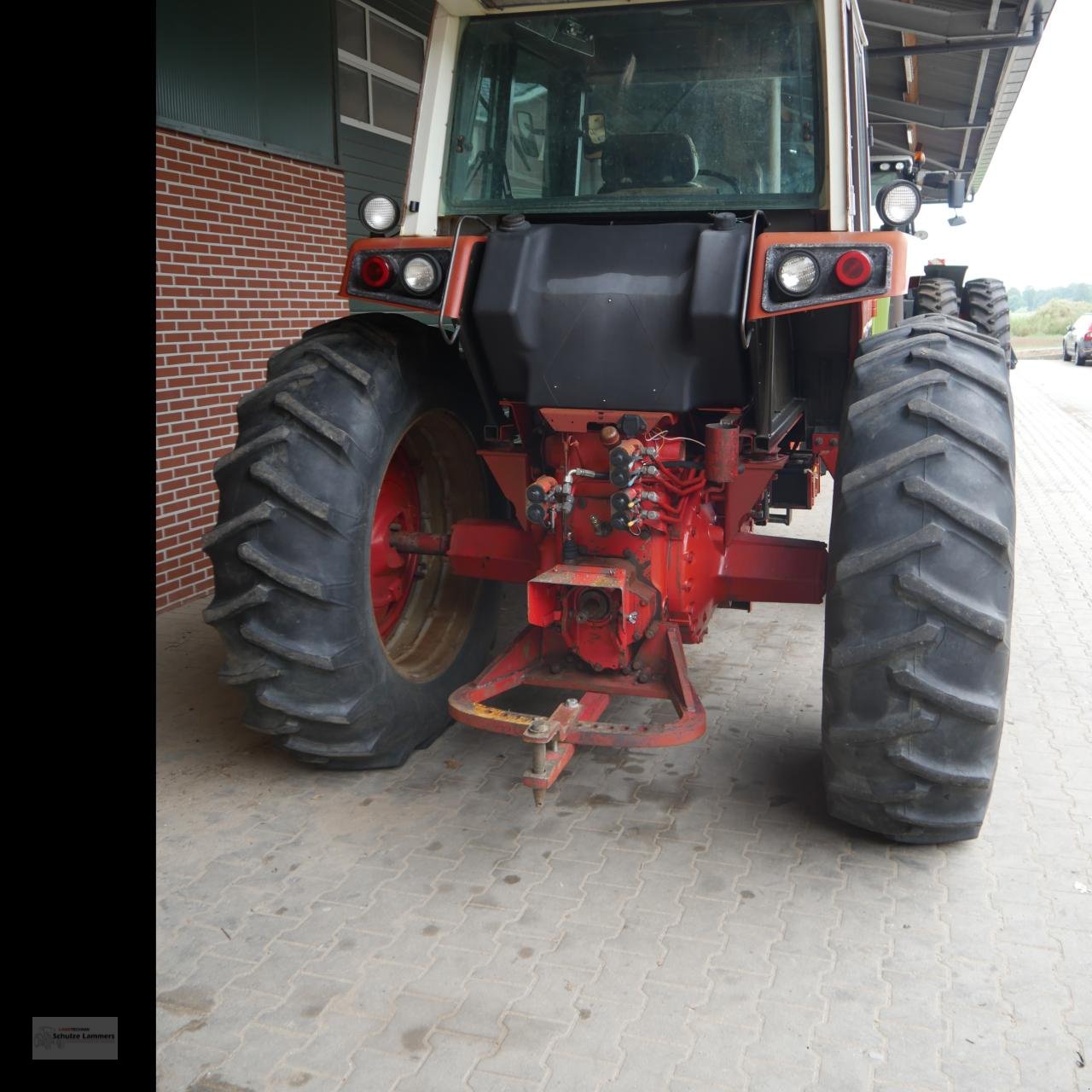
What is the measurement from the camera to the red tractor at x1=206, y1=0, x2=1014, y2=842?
3.04 metres

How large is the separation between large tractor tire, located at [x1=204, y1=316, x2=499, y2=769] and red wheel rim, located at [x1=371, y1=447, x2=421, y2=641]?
0.44m

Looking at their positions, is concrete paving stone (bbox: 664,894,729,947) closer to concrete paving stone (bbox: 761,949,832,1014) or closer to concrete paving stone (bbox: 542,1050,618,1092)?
concrete paving stone (bbox: 761,949,832,1014)

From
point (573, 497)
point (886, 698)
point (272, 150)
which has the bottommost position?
point (886, 698)

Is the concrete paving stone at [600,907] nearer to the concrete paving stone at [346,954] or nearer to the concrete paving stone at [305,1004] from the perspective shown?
the concrete paving stone at [346,954]

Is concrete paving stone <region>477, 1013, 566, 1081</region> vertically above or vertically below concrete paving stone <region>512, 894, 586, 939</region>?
below

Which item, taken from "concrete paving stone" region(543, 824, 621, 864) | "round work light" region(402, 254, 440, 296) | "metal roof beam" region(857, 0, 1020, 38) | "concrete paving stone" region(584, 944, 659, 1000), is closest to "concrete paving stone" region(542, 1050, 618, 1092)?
"concrete paving stone" region(584, 944, 659, 1000)

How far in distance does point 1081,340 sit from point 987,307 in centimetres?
2075

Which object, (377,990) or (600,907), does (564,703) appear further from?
(377,990)

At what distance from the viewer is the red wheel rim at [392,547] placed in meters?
4.30

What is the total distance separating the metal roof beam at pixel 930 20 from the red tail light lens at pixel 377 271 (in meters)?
3.46

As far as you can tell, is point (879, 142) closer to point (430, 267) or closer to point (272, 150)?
point (272, 150)
